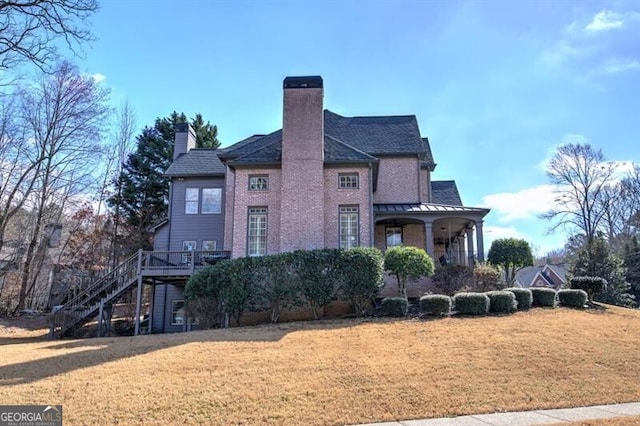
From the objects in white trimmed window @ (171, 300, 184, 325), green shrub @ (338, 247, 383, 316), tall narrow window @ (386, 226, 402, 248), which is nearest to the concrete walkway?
green shrub @ (338, 247, 383, 316)

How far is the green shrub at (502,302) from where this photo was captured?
15.3 metres

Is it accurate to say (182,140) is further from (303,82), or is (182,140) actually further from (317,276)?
Answer: (317,276)

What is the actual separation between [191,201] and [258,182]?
5751 mm

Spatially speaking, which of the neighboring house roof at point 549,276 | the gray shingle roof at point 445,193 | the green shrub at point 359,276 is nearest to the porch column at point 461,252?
the gray shingle roof at point 445,193

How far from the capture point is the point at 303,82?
65.5ft

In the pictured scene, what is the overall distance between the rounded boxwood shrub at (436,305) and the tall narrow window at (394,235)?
300 inches

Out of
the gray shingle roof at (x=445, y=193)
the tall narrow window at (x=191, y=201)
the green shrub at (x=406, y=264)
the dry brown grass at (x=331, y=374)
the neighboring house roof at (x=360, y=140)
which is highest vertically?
the neighboring house roof at (x=360, y=140)

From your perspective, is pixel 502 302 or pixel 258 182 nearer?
pixel 502 302

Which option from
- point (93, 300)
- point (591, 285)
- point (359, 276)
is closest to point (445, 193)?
point (591, 285)

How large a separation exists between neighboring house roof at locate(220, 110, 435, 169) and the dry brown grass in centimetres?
915

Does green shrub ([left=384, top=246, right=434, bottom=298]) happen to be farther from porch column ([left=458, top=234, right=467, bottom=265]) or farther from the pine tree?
the pine tree

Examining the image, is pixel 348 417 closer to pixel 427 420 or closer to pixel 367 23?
pixel 427 420

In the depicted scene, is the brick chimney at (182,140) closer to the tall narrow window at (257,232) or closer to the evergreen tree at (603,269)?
the tall narrow window at (257,232)

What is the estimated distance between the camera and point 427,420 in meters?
6.91
